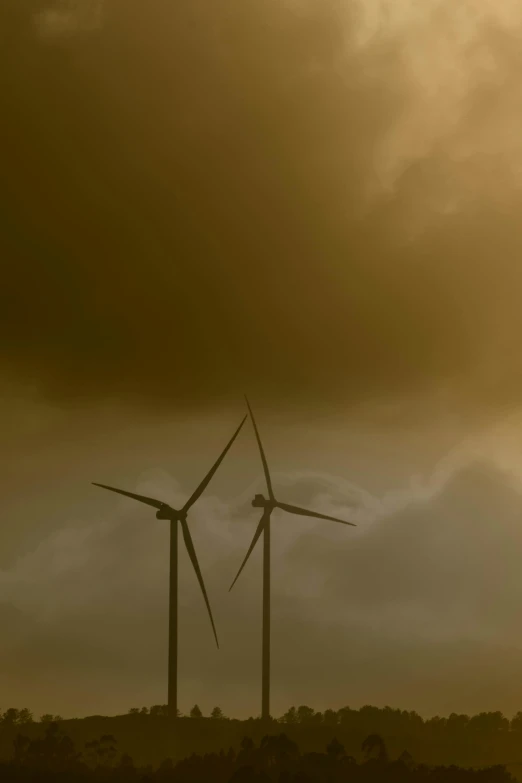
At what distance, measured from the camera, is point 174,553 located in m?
159

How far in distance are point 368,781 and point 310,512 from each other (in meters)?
59.9

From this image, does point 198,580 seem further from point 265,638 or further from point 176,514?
point 265,638

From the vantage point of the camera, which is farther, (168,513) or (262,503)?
(262,503)

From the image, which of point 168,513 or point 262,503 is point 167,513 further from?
point 262,503

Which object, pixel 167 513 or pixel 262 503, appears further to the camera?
pixel 262 503

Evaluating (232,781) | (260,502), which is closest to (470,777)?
(232,781)

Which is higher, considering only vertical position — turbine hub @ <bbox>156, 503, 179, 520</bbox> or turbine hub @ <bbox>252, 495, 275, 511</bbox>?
turbine hub @ <bbox>252, 495, 275, 511</bbox>

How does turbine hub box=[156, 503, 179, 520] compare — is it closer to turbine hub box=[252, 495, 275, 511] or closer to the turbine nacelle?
the turbine nacelle

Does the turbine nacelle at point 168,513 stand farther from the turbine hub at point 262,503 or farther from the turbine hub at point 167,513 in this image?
the turbine hub at point 262,503

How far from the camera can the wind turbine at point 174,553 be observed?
495 ft

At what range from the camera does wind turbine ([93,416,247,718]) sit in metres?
151

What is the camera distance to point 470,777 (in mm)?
198625

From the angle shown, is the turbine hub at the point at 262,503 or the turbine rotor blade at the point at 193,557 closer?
the turbine rotor blade at the point at 193,557

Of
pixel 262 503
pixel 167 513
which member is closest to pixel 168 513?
pixel 167 513
